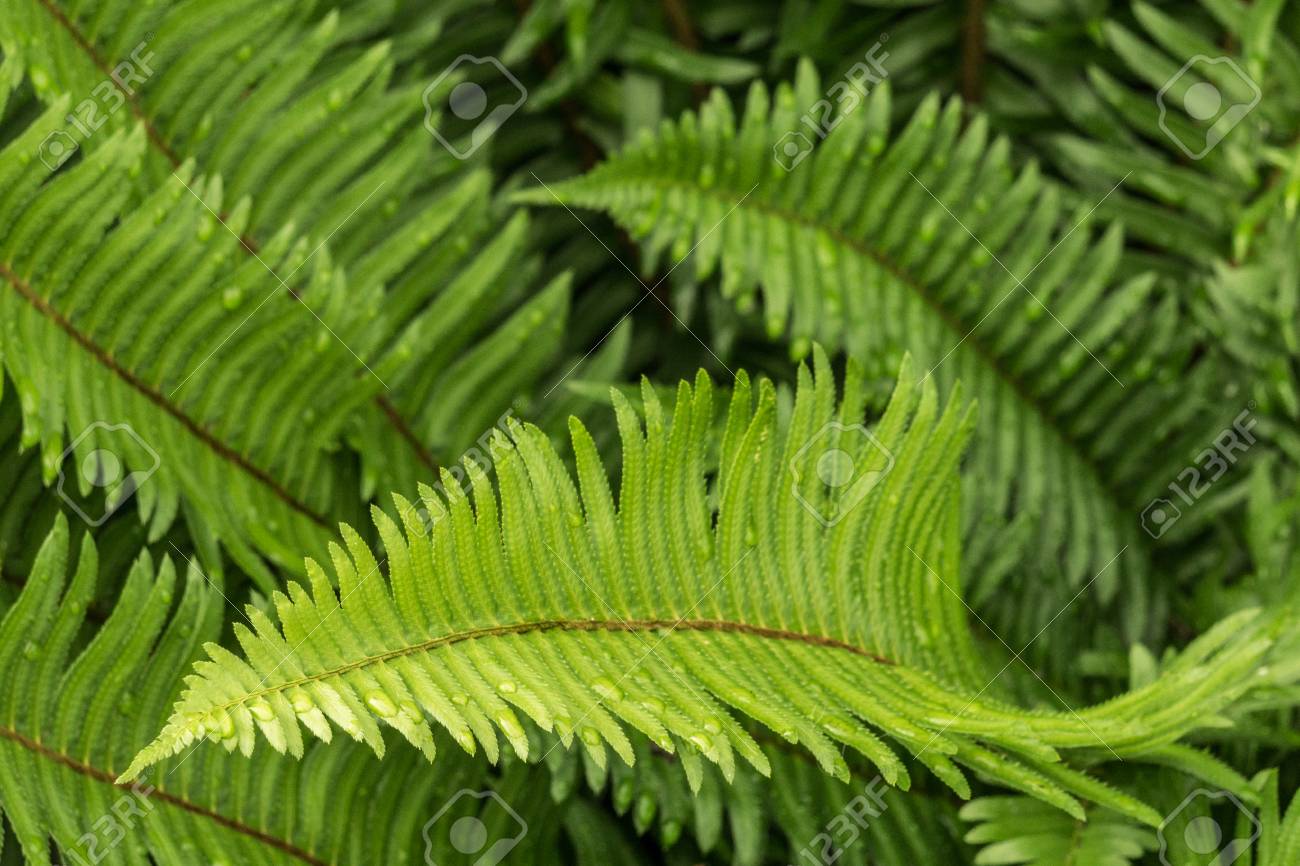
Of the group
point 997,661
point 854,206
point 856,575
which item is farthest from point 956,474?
point 854,206

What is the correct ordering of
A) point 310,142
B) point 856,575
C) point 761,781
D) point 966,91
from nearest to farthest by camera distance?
point 856,575 → point 761,781 → point 310,142 → point 966,91

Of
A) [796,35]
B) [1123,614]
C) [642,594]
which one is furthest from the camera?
[796,35]

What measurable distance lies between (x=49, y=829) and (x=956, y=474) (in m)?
0.82

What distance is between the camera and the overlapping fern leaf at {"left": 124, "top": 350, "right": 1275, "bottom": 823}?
2.77 ft

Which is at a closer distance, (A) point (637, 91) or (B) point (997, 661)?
(B) point (997, 661)

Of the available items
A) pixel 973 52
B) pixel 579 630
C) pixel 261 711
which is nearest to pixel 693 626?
pixel 579 630

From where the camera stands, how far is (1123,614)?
4.91 feet

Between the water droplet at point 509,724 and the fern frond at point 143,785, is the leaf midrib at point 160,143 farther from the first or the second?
the water droplet at point 509,724

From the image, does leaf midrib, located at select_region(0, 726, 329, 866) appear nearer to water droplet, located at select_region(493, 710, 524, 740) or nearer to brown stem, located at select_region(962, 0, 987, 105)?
water droplet, located at select_region(493, 710, 524, 740)

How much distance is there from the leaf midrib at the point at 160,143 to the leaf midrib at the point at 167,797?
437 millimetres

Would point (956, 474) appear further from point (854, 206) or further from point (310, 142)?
point (310, 142)

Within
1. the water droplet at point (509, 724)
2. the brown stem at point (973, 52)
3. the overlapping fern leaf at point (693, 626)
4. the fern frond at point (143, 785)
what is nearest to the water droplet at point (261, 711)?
the overlapping fern leaf at point (693, 626)

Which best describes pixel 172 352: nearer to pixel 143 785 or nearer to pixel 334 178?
pixel 334 178

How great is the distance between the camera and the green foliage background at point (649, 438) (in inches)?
38.6
